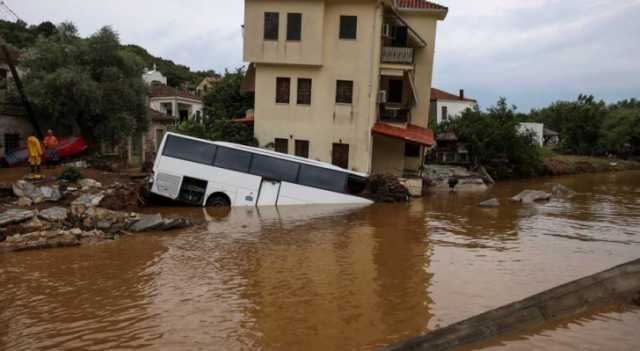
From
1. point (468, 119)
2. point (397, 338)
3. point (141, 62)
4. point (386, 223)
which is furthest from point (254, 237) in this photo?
point (468, 119)

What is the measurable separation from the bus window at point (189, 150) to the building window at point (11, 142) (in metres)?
11.5

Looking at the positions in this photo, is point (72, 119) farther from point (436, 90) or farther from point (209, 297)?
point (436, 90)

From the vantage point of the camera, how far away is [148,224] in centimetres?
1352

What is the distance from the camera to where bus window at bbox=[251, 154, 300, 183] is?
18891mm

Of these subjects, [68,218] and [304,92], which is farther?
[304,92]

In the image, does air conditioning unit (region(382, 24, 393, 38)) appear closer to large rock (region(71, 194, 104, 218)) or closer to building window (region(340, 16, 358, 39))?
building window (region(340, 16, 358, 39))

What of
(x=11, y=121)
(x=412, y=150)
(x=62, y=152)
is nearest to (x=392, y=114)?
(x=412, y=150)

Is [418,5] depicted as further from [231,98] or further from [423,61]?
[231,98]

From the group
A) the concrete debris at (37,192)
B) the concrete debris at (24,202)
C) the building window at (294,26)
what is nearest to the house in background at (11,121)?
the concrete debris at (37,192)

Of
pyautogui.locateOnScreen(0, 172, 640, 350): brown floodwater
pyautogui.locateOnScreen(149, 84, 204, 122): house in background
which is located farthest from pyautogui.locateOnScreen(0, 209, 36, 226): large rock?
pyautogui.locateOnScreen(149, 84, 204, 122): house in background

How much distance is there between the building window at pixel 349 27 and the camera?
24719 mm

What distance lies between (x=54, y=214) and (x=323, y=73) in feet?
49.9

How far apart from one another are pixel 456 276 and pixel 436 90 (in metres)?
52.3

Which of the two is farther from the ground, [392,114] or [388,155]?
[392,114]
